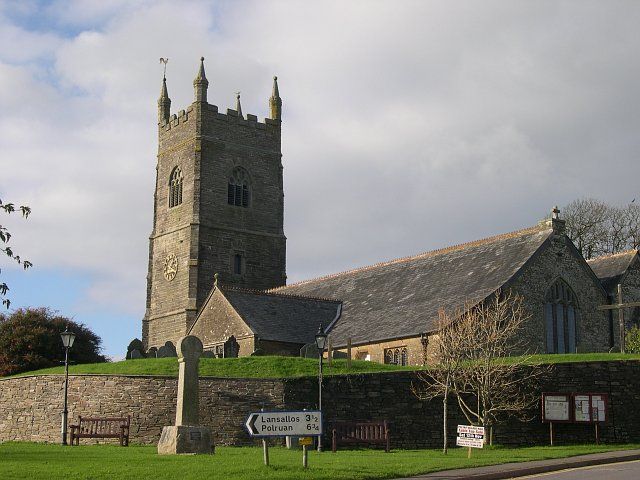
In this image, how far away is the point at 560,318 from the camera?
42531 millimetres

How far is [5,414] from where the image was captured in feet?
117

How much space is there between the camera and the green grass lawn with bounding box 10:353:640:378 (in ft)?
113

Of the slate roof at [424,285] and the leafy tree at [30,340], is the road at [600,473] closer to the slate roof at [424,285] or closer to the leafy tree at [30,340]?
the slate roof at [424,285]

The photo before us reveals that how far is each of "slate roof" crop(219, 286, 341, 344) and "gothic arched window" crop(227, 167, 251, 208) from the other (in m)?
16.4

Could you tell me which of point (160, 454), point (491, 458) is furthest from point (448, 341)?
point (160, 454)

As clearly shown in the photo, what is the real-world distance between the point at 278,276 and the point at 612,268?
24287 millimetres

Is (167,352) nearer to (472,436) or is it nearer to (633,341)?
(633,341)

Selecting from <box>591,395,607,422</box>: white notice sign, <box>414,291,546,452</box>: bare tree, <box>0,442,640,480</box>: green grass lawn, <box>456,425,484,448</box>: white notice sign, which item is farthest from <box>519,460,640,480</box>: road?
<box>591,395,607,422</box>: white notice sign

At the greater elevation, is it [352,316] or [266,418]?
[352,316]

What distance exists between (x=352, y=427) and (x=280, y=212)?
36.5 metres

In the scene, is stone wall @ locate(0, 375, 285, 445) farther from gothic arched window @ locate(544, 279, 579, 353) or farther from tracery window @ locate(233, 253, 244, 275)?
tracery window @ locate(233, 253, 244, 275)

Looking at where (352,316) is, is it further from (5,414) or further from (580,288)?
(5,414)

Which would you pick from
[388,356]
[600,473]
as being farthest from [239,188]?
[600,473]

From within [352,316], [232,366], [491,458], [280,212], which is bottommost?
[491,458]
